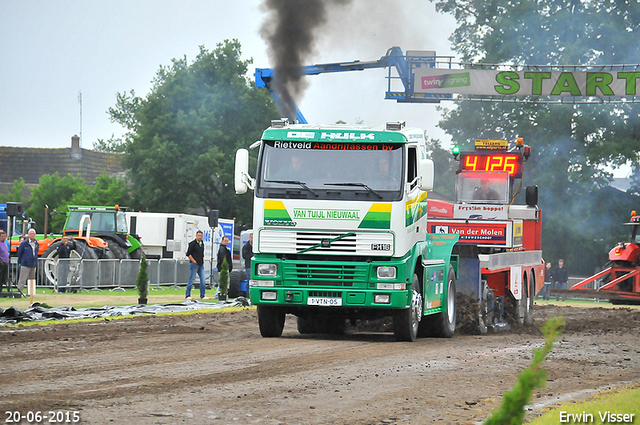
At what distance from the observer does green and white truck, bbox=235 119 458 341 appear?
13.1m

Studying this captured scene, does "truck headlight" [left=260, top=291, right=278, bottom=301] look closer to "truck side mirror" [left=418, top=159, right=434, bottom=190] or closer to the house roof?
"truck side mirror" [left=418, top=159, right=434, bottom=190]

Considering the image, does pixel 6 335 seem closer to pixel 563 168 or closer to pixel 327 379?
pixel 327 379

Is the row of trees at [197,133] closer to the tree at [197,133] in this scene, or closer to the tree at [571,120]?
the tree at [197,133]

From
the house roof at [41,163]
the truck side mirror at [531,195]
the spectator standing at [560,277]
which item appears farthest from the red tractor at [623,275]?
the house roof at [41,163]

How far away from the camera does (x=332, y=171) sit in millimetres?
13266

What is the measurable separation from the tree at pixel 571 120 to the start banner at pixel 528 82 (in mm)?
15152

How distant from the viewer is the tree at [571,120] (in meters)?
44.6

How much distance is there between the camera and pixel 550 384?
940 cm

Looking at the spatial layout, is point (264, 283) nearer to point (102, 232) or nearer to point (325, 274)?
point (325, 274)

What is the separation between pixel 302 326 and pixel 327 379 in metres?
6.93

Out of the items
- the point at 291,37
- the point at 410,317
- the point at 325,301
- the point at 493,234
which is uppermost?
the point at 291,37

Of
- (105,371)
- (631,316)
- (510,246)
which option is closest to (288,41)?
(510,246)

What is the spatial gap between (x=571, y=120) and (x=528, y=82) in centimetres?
1707

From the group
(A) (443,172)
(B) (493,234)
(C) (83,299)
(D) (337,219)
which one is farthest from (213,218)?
(A) (443,172)
